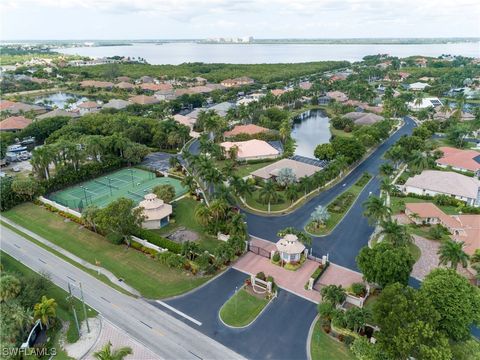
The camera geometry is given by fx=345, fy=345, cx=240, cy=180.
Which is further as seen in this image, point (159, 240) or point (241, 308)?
point (159, 240)

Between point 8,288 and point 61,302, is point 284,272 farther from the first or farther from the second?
Answer: point 8,288

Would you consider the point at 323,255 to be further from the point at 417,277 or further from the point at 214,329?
the point at 214,329

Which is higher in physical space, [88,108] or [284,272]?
[284,272]

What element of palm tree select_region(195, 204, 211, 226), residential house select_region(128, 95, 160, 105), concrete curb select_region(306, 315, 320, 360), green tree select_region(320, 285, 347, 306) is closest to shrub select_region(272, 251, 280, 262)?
green tree select_region(320, 285, 347, 306)

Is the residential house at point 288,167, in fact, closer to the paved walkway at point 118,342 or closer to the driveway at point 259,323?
the driveway at point 259,323

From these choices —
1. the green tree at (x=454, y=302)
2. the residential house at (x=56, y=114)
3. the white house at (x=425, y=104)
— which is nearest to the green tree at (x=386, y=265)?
the green tree at (x=454, y=302)

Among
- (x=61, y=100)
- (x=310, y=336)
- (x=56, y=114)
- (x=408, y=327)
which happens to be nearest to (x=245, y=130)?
(x=56, y=114)

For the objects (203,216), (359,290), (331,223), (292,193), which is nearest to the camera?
(359,290)
